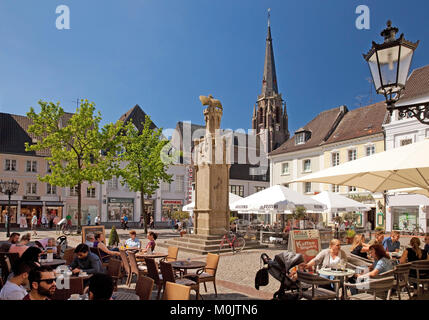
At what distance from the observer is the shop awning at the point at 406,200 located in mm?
28669

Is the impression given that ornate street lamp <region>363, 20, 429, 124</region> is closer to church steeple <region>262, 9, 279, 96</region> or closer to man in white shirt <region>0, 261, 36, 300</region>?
man in white shirt <region>0, 261, 36, 300</region>

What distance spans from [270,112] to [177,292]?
237 feet

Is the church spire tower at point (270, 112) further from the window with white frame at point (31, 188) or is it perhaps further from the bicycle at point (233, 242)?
the bicycle at point (233, 242)

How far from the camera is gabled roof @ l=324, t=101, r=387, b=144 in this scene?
33.2 m

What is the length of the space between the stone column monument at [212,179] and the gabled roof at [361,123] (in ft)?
64.2

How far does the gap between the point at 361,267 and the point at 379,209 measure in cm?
2678

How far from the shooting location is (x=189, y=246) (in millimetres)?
17188

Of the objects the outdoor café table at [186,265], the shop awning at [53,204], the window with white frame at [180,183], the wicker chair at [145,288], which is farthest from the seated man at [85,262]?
the window with white frame at [180,183]

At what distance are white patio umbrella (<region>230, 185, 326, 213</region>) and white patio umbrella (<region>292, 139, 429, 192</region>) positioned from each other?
25.4 feet

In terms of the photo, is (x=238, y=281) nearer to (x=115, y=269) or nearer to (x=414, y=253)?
(x=115, y=269)

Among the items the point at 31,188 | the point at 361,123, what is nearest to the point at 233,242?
the point at 361,123

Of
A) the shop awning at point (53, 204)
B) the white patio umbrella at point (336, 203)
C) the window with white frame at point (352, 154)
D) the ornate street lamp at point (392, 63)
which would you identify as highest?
the window with white frame at point (352, 154)

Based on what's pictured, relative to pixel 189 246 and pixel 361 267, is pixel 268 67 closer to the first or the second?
pixel 189 246

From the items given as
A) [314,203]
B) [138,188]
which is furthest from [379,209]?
[138,188]
